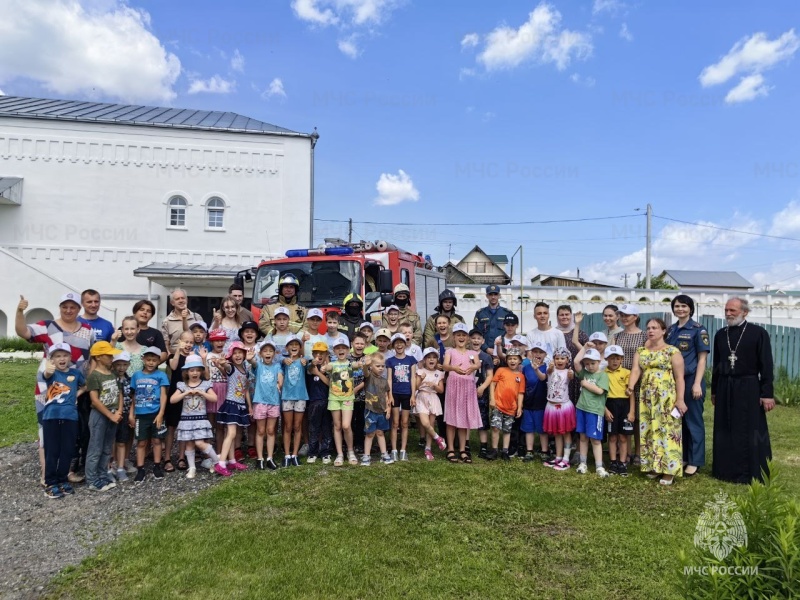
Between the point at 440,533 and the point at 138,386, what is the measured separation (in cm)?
350

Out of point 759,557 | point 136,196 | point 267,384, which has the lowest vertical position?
point 759,557

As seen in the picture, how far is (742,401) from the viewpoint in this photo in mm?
6008

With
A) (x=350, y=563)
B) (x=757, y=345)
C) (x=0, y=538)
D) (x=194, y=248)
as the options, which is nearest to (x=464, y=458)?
(x=350, y=563)

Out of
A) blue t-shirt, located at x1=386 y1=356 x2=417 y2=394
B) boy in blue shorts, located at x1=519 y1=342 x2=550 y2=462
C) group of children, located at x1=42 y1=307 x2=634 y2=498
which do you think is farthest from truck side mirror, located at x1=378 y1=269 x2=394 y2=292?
boy in blue shorts, located at x1=519 y1=342 x2=550 y2=462

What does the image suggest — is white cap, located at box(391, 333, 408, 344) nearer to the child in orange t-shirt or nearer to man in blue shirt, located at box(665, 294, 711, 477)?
the child in orange t-shirt

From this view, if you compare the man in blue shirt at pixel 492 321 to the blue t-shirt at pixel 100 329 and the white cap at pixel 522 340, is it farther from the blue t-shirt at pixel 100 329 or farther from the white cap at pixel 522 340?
the blue t-shirt at pixel 100 329

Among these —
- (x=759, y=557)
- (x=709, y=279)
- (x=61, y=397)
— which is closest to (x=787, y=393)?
(x=759, y=557)

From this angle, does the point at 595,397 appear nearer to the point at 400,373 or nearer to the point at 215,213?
the point at 400,373

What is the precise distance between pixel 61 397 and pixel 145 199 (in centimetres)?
2074

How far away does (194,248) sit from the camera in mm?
24156

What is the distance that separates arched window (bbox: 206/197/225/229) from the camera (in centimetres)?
2445

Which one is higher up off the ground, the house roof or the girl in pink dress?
the house roof

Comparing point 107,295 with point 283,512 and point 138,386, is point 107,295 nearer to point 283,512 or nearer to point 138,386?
point 138,386

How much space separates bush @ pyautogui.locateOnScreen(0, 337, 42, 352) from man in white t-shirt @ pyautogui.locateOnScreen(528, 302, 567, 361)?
19.5 metres
